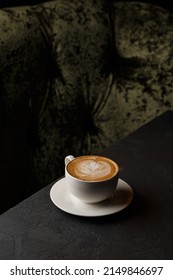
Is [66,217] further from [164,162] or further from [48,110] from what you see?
[48,110]

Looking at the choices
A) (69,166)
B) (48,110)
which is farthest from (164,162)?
(48,110)

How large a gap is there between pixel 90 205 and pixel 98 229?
0.13ft

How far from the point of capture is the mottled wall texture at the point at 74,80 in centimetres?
85

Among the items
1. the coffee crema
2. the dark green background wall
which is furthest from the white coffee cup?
the dark green background wall

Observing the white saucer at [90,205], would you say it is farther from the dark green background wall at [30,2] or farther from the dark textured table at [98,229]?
the dark green background wall at [30,2]

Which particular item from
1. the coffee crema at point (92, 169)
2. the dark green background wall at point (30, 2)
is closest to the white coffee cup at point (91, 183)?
the coffee crema at point (92, 169)

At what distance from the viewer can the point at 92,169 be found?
0.55 meters

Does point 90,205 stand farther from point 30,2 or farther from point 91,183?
point 30,2

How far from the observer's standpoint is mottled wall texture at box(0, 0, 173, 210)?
33.6 inches

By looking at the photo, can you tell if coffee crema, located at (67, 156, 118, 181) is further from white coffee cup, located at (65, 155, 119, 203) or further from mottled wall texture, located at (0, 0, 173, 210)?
mottled wall texture, located at (0, 0, 173, 210)

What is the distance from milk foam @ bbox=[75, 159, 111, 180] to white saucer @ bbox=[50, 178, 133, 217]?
3cm

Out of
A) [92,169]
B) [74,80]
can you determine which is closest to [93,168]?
[92,169]

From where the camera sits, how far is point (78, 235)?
0.49 m

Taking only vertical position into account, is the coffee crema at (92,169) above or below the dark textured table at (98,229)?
above
